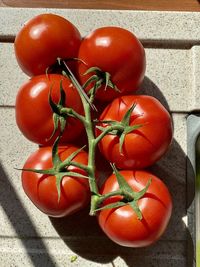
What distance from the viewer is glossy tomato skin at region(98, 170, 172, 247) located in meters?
0.77

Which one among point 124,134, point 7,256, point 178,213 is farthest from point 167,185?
point 7,256

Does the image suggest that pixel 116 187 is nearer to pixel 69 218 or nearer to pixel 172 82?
pixel 69 218

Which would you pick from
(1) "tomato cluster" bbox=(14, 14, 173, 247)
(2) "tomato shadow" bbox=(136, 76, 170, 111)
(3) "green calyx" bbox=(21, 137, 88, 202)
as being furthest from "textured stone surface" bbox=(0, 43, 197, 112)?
(3) "green calyx" bbox=(21, 137, 88, 202)

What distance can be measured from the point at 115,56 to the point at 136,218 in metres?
0.26

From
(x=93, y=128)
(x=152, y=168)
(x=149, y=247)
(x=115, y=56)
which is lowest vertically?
(x=149, y=247)

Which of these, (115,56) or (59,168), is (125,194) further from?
(115,56)

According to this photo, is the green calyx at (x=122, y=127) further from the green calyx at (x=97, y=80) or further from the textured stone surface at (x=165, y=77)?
the textured stone surface at (x=165, y=77)

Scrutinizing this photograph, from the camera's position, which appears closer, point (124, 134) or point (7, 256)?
point (124, 134)

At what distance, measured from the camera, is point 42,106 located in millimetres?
801

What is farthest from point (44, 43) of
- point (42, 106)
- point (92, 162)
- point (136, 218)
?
point (136, 218)

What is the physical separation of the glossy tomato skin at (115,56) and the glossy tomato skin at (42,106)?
0.16 ft

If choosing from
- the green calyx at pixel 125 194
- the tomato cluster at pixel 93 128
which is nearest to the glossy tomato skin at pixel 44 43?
the tomato cluster at pixel 93 128

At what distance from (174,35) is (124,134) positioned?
27cm

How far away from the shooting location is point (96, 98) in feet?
2.90
